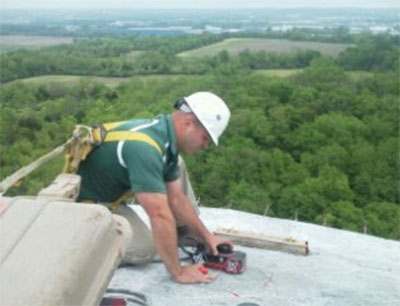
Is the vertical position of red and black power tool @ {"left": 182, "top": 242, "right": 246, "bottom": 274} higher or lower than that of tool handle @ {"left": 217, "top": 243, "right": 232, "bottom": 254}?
lower

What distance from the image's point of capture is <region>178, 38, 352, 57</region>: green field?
64000 millimetres

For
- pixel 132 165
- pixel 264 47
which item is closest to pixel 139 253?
pixel 132 165

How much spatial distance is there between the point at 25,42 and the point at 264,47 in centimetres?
2688

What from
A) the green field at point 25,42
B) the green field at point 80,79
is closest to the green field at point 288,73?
the green field at point 80,79

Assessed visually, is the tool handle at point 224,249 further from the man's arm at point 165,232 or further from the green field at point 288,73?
the green field at point 288,73

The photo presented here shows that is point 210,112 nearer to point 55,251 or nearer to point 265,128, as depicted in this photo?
point 55,251

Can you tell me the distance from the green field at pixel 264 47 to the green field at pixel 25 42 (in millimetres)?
13239

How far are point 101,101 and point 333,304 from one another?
3909cm

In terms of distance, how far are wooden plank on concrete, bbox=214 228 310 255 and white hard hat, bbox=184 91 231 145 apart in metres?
1.47

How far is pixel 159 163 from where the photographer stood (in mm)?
4027

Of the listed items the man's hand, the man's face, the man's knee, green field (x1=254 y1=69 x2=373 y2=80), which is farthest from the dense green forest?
the man's face

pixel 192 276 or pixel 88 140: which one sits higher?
pixel 88 140

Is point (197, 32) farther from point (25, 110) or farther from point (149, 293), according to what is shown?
point (149, 293)

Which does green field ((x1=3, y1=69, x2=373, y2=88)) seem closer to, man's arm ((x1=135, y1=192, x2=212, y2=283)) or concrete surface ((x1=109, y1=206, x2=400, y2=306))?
concrete surface ((x1=109, y1=206, x2=400, y2=306))
